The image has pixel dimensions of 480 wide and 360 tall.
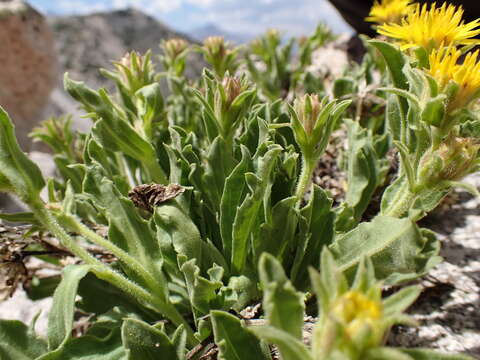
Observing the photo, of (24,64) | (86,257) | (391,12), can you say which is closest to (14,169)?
(86,257)

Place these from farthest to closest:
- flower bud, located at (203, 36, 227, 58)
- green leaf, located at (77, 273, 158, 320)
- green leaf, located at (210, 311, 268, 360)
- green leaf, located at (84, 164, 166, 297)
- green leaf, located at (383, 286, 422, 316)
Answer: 1. flower bud, located at (203, 36, 227, 58)
2. green leaf, located at (77, 273, 158, 320)
3. green leaf, located at (84, 164, 166, 297)
4. green leaf, located at (210, 311, 268, 360)
5. green leaf, located at (383, 286, 422, 316)

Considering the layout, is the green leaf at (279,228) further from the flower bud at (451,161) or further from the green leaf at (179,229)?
the flower bud at (451,161)

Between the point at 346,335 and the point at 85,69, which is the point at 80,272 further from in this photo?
the point at 85,69

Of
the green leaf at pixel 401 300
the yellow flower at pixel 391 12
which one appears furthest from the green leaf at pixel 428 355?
the yellow flower at pixel 391 12

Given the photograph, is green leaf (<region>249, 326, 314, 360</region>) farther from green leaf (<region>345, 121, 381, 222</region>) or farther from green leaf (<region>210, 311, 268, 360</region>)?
green leaf (<region>345, 121, 381, 222</region>)

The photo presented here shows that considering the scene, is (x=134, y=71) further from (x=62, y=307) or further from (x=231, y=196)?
(x=62, y=307)

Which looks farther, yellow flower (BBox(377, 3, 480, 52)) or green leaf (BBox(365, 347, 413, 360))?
yellow flower (BBox(377, 3, 480, 52))

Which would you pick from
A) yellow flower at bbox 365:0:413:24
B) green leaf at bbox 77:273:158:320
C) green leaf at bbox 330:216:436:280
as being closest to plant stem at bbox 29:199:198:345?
green leaf at bbox 77:273:158:320
